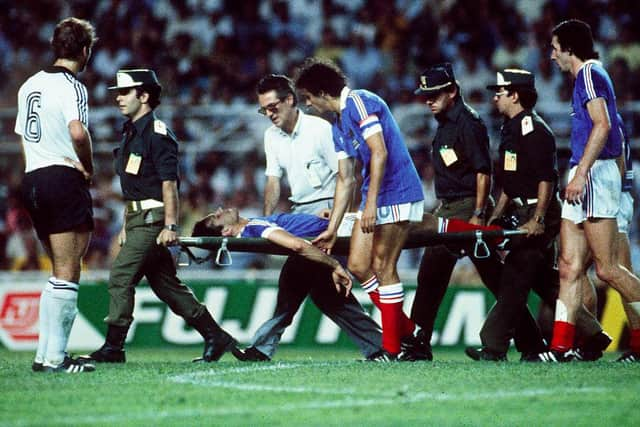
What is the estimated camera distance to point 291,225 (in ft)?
29.1

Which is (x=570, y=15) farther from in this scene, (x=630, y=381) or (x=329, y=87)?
(x=630, y=381)

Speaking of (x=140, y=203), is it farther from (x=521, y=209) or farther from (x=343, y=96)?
(x=521, y=209)

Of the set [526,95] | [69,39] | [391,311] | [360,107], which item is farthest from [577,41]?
[69,39]

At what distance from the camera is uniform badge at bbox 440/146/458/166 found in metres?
9.34

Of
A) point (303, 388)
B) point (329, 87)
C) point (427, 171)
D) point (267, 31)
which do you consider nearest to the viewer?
point (303, 388)

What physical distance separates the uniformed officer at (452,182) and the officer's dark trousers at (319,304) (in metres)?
0.42

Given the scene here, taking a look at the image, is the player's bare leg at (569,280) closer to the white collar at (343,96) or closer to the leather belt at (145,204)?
the white collar at (343,96)

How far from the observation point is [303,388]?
7.08 meters

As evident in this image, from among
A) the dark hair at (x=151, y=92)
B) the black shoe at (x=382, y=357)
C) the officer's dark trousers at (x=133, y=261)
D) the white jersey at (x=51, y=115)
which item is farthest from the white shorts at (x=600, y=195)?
the white jersey at (x=51, y=115)

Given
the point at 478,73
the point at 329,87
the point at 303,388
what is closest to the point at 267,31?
the point at 478,73

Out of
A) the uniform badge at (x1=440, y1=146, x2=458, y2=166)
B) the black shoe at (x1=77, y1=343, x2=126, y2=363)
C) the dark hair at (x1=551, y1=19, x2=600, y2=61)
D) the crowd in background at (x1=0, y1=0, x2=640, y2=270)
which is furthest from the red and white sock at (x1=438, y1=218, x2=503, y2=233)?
the crowd in background at (x1=0, y1=0, x2=640, y2=270)

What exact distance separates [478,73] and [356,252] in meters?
7.74

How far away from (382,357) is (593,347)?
1.60 m

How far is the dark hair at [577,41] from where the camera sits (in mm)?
8363
